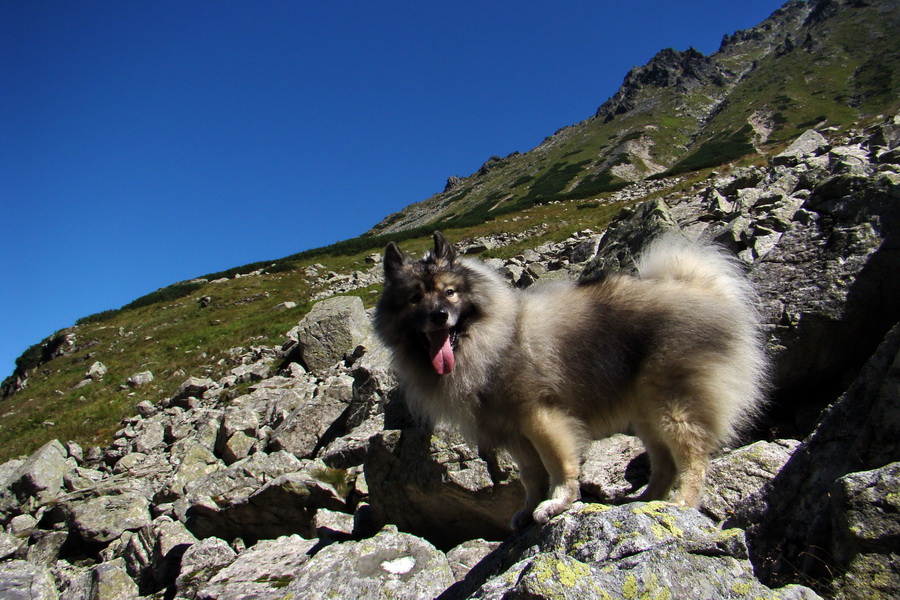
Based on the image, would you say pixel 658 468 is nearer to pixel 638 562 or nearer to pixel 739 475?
pixel 739 475

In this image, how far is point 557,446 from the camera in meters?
4.61

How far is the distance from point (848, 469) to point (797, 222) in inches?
169

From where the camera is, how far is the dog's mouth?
5.11 meters

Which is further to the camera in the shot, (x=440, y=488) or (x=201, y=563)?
(x=201, y=563)

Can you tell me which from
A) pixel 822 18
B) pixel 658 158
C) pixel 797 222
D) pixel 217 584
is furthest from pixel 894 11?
pixel 217 584

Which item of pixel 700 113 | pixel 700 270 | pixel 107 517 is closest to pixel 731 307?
pixel 700 270

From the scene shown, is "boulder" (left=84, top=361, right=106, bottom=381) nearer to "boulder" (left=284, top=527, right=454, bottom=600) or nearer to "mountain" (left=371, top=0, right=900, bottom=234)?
"boulder" (left=284, top=527, right=454, bottom=600)

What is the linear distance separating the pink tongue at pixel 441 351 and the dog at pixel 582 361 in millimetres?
11

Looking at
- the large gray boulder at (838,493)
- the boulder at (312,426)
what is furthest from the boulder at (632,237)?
the boulder at (312,426)

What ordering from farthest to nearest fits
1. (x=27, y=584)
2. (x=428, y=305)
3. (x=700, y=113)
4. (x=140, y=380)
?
1. (x=700, y=113)
2. (x=140, y=380)
3. (x=27, y=584)
4. (x=428, y=305)

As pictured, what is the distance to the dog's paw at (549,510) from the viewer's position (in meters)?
4.29

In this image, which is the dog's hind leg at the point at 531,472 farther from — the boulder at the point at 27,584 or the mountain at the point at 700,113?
the mountain at the point at 700,113

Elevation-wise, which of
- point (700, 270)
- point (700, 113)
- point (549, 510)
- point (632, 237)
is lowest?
point (549, 510)

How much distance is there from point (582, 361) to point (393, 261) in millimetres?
2453
